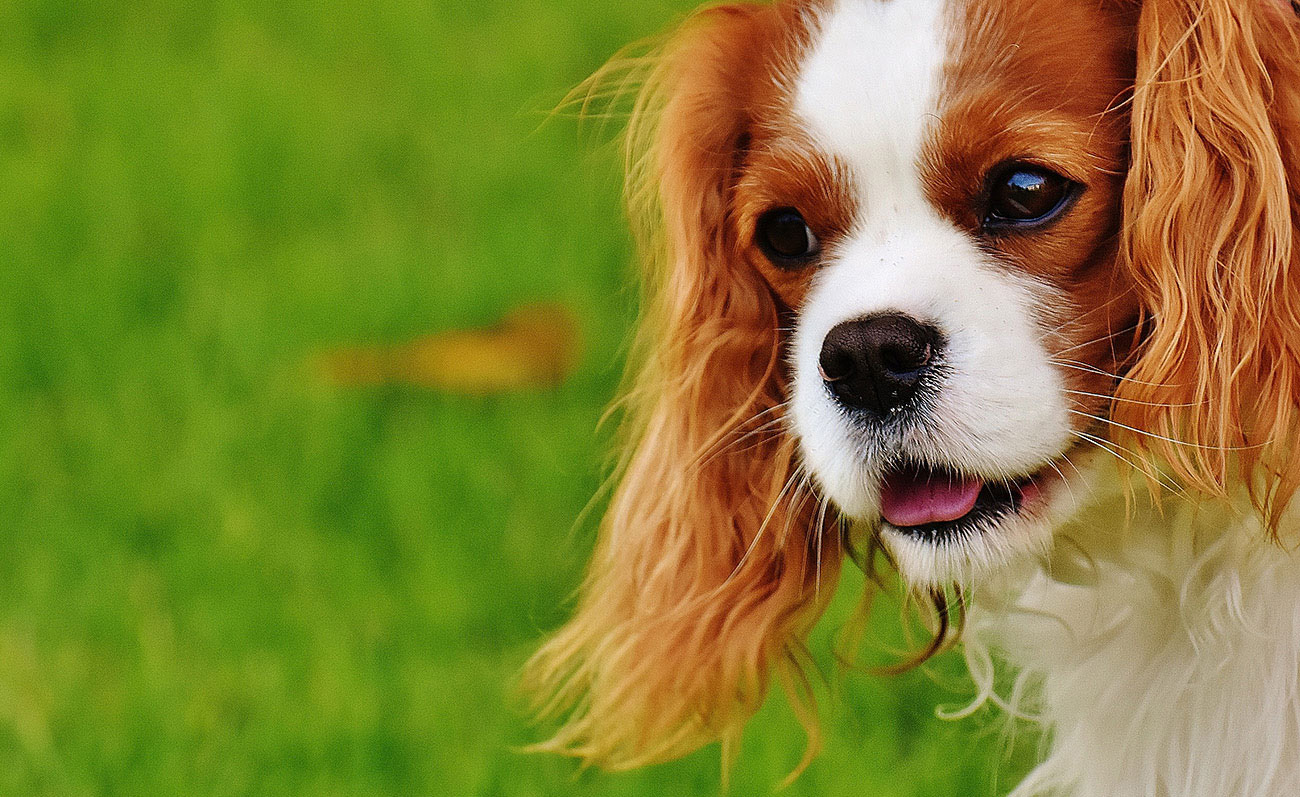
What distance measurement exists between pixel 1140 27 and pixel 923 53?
22cm

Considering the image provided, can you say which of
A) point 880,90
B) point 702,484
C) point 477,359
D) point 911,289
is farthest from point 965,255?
point 477,359

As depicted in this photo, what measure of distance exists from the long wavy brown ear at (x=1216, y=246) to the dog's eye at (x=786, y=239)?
0.36 m

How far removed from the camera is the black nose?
1.52 metres

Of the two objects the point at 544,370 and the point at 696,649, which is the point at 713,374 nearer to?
the point at 696,649

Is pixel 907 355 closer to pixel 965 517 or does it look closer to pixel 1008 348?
pixel 1008 348

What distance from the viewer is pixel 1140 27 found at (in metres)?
1.56

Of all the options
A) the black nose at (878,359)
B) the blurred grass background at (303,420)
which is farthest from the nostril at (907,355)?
the blurred grass background at (303,420)

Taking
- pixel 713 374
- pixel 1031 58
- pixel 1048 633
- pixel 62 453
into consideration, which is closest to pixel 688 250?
pixel 713 374

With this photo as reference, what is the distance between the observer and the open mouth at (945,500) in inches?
63.6

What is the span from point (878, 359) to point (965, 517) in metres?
0.22

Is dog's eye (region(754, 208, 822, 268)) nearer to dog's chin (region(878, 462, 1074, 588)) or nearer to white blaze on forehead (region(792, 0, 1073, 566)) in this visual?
white blaze on forehead (region(792, 0, 1073, 566))

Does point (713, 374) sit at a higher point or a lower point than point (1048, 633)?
higher

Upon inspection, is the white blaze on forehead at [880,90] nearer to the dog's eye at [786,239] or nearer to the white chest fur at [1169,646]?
the dog's eye at [786,239]

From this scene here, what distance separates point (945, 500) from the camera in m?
1.66
